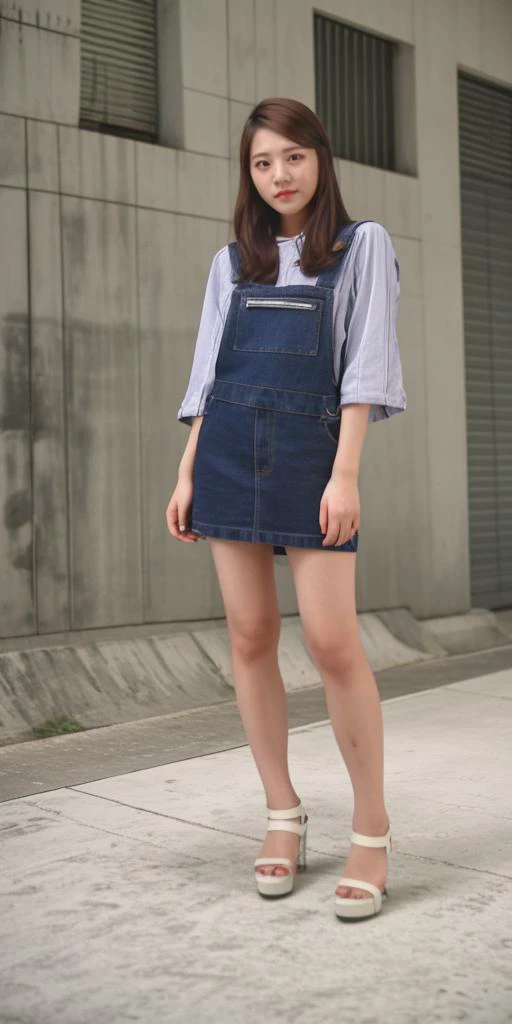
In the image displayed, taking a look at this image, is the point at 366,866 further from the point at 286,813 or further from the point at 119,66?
the point at 119,66

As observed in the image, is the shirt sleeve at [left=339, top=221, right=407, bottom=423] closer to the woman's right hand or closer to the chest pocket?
the chest pocket

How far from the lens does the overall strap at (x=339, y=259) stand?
2729mm

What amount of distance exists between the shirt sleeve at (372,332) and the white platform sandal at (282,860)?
38.4 inches

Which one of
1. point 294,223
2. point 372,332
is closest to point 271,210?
point 294,223

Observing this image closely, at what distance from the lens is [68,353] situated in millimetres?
5711

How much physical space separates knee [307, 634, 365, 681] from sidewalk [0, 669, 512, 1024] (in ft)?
1.71

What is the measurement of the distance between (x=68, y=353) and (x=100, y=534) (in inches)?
33.5

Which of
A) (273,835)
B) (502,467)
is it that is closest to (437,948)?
(273,835)

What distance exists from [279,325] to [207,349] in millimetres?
230

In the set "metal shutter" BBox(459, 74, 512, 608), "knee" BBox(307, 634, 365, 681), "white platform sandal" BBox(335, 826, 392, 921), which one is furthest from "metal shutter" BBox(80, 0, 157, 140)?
"white platform sandal" BBox(335, 826, 392, 921)

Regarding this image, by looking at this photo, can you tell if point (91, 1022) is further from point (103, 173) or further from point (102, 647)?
point (103, 173)

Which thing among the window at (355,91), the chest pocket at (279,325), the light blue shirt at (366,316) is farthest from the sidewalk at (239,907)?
the window at (355,91)

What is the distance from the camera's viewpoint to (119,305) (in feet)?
19.5

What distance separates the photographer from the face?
2.79 meters
